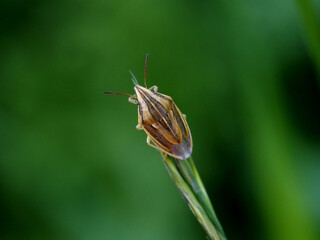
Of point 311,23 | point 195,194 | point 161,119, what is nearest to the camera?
point 195,194

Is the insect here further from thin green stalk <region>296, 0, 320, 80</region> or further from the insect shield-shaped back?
thin green stalk <region>296, 0, 320, 80</region>

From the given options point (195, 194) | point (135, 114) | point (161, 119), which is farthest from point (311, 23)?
point (135, 114)

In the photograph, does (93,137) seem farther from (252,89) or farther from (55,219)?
(252,89)

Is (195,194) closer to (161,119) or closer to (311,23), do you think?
(161,119)

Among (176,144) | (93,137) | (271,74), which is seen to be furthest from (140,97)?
(271,74)

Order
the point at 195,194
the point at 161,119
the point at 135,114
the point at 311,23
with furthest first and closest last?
the point at 135,114, the point at 161,119, the point at 311,23, the point at 195,194

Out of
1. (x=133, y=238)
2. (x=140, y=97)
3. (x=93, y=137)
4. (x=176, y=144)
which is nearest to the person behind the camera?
(x=176, y=144)
